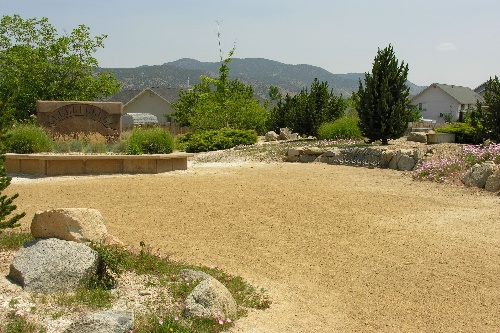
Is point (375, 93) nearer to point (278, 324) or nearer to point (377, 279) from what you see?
point (377, 279)

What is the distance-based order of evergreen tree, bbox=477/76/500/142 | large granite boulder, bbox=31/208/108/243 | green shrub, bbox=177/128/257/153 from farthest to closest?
green shrub, bbox=177/128/257/153 → evergreen tree, bbox=477/76/500/142 → large granite boulder, bbox=31/208/108/243

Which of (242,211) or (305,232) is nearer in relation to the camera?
(305,232)

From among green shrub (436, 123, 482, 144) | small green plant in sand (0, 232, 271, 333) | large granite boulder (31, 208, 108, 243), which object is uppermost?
green shrub (436, 123, 482, 144)

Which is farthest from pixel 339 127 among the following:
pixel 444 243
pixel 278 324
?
pixel 278 324

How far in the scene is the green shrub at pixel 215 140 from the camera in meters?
19.0

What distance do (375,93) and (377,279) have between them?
11.8 m

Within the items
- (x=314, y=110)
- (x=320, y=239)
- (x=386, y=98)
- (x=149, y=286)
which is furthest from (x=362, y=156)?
(x=149, y=286)

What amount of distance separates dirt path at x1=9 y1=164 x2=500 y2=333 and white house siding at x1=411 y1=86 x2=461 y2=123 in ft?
181

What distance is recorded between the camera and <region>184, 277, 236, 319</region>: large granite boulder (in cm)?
421

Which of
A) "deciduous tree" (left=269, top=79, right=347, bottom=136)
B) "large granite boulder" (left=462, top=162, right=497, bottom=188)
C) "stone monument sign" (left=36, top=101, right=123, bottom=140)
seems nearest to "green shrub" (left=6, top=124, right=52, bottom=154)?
"stone monument sign" (left=36, top=101, right=123, bottom=140)

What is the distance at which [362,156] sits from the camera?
14.8m

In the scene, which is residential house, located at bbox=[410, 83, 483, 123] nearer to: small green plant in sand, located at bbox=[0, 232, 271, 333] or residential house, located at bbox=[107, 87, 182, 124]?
residential house, located at bbox=[107, 87, 182, 124]

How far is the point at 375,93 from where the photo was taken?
53.9 ft

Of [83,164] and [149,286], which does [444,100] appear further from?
[149,286]
